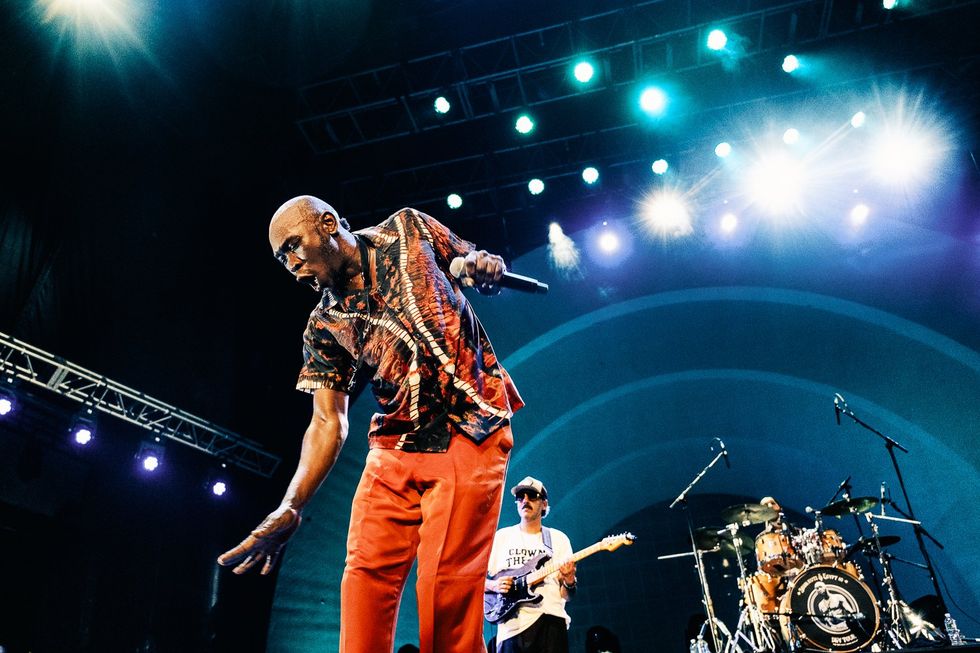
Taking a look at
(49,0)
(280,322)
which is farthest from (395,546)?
(280,322)

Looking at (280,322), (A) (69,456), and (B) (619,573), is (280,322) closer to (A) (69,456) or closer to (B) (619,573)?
(A) (69,456)

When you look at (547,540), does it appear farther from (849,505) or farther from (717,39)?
(717,39)

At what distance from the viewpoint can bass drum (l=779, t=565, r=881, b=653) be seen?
6289mm

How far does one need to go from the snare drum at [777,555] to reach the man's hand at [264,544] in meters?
6.96

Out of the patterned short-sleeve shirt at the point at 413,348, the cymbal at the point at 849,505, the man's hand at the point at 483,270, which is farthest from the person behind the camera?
the cymbal at the point at 849,505

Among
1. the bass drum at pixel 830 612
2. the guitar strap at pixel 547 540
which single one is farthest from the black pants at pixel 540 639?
the bass drum at pixel 830 612

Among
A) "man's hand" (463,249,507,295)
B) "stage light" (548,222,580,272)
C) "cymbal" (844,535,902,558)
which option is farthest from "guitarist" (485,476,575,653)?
"stage light" (548,222,580,272)

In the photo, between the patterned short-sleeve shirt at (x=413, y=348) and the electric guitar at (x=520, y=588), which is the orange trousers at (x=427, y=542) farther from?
the electric guitar at (x=520, y=588)

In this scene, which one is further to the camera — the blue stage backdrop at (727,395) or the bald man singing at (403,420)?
the blue stage backdrop at (727,395)

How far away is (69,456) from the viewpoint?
7.15 m

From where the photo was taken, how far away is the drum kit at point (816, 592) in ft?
20.7

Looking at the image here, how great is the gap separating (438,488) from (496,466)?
0.59 ft

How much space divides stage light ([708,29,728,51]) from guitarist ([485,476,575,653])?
5.39 m

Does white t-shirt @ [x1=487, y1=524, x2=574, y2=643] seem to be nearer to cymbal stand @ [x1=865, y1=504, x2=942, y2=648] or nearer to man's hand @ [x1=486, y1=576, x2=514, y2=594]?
man's hand @ [x1=486, y1=576, x2=514, y2=594]
